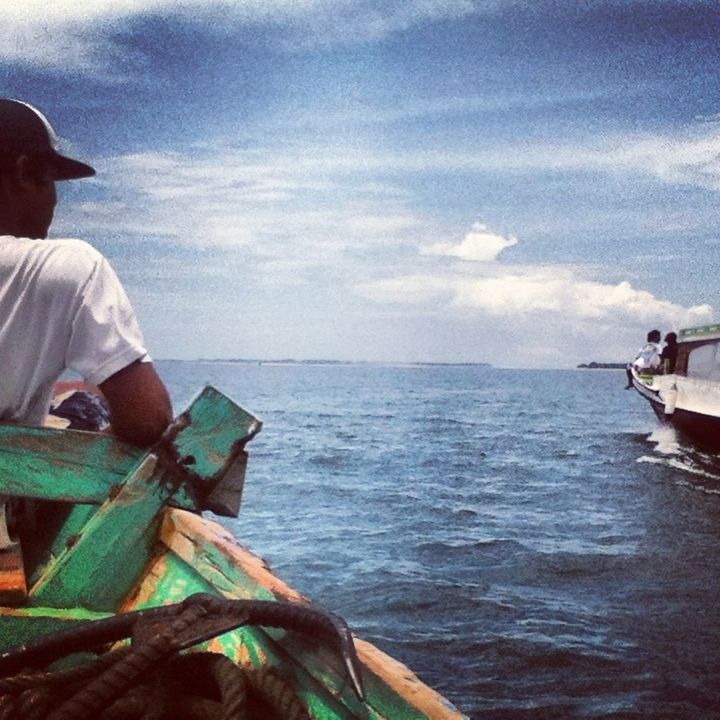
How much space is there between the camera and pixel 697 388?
69.6 ft

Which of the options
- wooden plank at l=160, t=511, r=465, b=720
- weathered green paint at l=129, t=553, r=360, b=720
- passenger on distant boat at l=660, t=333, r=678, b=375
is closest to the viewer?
wooden plank at l=160, t=511, r=465, b=720

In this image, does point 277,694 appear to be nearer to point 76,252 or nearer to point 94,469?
point 94,469

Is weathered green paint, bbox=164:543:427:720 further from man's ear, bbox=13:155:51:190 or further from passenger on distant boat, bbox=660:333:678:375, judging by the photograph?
passenger on distant boat, bbox=660:333:678:375

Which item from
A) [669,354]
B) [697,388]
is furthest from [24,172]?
[669,354]

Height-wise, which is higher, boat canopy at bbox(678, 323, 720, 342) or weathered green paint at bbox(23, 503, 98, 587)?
boat canopy at bbox(678, 323, 720, 342)

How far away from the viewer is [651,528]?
1480 cm

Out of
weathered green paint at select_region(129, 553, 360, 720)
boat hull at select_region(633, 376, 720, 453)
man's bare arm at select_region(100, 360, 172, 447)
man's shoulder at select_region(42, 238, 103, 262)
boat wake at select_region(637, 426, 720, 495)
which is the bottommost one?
boat wake at select_region(637, 426, 720, 495)

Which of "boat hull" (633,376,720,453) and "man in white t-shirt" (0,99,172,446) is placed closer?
"man in white t-shirt" (0,99,172,446)

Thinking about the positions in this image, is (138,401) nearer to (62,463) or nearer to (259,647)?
(62,463)

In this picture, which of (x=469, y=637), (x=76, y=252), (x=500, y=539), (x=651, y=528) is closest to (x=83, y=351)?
(x=76, y=252)

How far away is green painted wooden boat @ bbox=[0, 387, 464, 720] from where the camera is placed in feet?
6.36

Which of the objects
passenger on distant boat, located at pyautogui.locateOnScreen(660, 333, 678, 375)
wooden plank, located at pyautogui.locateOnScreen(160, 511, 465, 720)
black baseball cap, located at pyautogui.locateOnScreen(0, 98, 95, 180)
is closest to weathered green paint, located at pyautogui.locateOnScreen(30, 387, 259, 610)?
wooden plank, located at pyautogui.locateOnScreen(160, 511, 465, 720)

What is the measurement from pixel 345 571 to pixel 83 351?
31.9ft

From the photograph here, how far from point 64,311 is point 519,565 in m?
10.8
